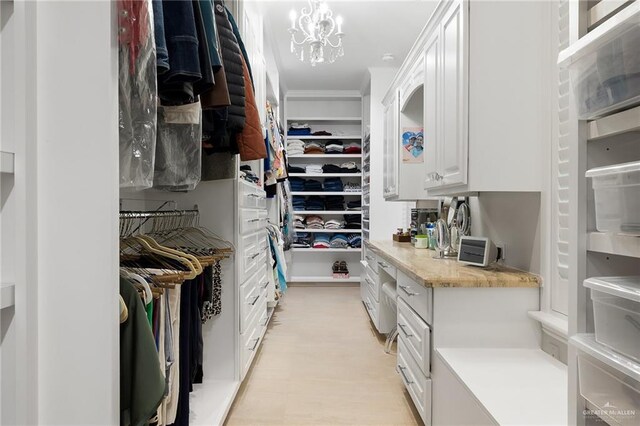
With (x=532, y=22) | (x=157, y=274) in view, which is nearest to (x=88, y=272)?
(x=157, y=274)

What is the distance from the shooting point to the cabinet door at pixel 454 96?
6.12ft

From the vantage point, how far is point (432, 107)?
2406 millimetres

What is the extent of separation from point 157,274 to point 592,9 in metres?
1.37

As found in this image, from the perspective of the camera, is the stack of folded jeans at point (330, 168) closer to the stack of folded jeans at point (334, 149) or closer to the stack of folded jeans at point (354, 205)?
the stack of folded jeans at point (334, 149)

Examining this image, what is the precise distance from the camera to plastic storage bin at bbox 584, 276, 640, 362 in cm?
77

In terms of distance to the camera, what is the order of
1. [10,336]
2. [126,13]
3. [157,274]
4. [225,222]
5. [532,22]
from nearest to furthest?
[10,336], [126,13], [157,274], [532,22], [225,222]

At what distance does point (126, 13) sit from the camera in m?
0.96

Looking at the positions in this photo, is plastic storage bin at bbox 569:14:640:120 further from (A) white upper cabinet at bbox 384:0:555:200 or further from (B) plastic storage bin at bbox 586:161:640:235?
(A) white upper cabinet at bbox 384:0:555:200

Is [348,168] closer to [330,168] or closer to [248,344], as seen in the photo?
[330,168]

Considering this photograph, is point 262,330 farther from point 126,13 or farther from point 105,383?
point 126,13

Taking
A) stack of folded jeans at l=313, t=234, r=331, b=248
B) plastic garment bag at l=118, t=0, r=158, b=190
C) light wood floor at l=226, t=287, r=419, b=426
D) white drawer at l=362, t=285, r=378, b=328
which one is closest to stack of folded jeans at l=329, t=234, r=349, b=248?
stack of folded jeans at l=313, t=234, r=331, b=248

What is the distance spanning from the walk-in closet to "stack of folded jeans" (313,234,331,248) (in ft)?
5.52

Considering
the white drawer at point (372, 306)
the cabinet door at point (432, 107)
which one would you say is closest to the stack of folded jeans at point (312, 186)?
the white drawer at point (372, 306)

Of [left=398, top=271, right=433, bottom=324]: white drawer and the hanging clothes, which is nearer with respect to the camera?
the hanging clothes
